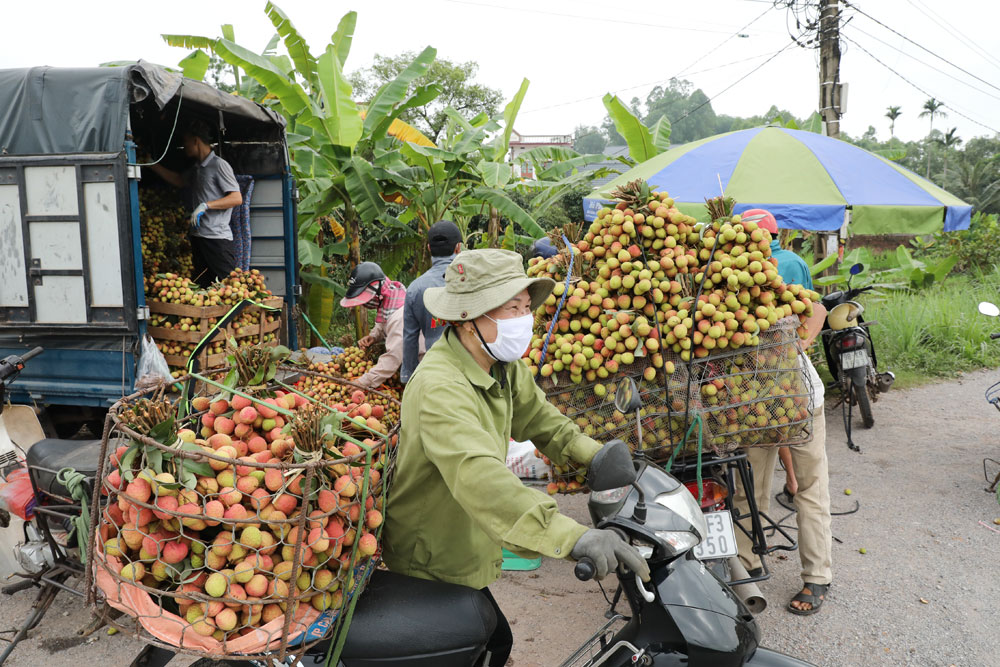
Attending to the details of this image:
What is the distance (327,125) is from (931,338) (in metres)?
8.41

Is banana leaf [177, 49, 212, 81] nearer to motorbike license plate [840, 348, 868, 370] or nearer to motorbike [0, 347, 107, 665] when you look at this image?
motorbike [0, 347, 107, 665]

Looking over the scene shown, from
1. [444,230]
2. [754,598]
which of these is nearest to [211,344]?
[444,230]

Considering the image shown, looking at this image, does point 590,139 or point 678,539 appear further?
point 590,139

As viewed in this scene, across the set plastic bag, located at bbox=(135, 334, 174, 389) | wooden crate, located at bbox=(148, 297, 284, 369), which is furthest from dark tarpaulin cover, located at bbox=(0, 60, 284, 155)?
plastic bag, located at bbox=(135, 334, 174, 389)

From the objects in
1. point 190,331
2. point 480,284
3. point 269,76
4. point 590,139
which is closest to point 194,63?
point 269,76

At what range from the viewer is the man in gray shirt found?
15.5 ft

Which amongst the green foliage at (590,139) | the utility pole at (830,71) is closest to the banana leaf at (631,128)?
the utility pole at (830,71)

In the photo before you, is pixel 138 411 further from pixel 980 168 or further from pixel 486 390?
pixel 980 168

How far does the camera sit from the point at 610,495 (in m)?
2.04

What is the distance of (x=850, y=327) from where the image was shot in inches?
251

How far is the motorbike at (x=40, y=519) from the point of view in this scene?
10.7 feet

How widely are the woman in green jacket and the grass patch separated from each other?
812 centimetres

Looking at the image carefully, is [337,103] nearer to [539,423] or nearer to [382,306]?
[382,306]

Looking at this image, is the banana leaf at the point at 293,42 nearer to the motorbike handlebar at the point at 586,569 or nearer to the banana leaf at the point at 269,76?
the banana leaf at the point at 269,76
